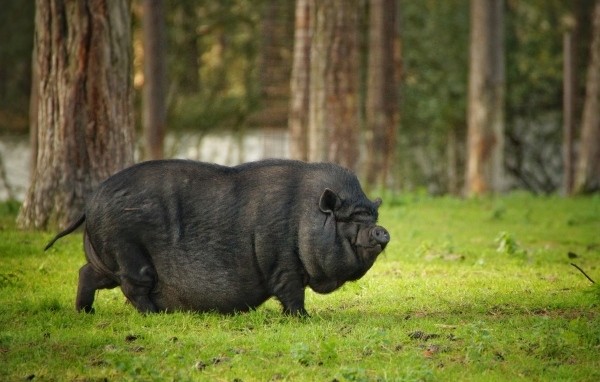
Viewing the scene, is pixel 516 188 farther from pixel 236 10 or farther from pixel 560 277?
pixel 560 277

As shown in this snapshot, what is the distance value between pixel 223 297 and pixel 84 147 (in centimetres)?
467

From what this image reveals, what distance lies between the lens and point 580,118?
31.2m

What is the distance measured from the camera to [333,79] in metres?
17.8

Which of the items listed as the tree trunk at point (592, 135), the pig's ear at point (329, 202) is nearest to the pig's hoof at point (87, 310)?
the pig's ear at point (329, 202)

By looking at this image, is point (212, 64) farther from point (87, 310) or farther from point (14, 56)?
point (87, 310)

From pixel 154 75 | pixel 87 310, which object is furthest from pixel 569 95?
pixel 87 310

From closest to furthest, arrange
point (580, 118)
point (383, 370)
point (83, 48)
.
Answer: point (383, 370) < point (83, 48) < point (580, 118)

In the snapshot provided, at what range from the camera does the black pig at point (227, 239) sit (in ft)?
27.0

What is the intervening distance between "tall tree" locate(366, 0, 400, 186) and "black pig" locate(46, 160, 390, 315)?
14060 millimetres

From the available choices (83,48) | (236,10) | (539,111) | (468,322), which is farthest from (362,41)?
(468,322)

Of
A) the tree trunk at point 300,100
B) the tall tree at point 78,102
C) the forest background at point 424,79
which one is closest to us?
the tall tree at point 78,102

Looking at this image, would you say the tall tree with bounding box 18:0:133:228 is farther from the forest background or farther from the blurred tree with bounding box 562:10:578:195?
the blurred tree with bounding box 562:10:578:195

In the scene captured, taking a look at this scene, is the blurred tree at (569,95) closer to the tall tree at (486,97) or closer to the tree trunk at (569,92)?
the tree trunk at (569,92)

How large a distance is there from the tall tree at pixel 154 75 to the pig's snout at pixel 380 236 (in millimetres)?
13306
